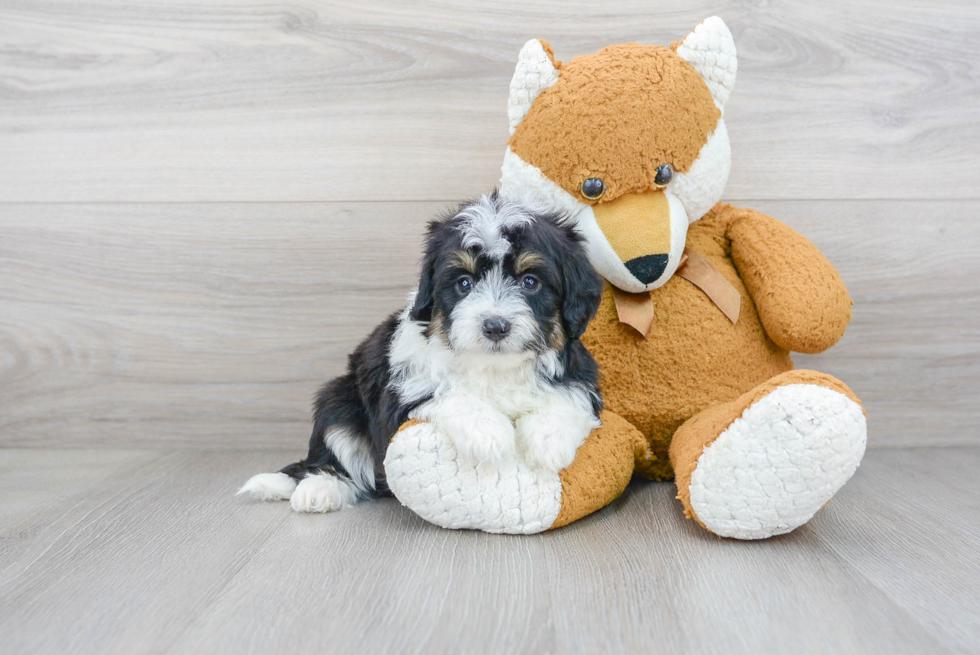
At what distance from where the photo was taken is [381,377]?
173 centimetres

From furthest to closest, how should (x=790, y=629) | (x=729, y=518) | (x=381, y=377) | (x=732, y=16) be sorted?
(x=732, y=16) → (x=381, y=377) → (x=729, y=518) → (x=790, y=629)

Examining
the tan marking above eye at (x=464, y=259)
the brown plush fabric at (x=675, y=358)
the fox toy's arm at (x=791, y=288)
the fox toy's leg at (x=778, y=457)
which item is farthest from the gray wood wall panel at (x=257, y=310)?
the fox toy's leg at (x=778, y=457)

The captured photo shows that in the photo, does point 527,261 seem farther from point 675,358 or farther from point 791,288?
point 791,288

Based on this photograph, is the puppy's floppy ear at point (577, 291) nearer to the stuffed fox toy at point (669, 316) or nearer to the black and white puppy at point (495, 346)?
the black and white puppy at point (495, 346)

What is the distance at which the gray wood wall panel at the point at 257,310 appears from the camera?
2357 mm

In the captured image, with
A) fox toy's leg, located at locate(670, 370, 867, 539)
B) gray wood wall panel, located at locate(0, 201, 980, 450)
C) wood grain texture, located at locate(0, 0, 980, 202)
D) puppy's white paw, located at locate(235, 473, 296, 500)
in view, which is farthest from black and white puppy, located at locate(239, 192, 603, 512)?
wood grain texture, located at locate(0, 0, 980, 202)

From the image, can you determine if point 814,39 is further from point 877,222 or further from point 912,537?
point 912,537

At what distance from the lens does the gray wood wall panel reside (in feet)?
7.73

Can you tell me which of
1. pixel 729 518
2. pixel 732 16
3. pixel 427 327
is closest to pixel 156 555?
pixel 427 327

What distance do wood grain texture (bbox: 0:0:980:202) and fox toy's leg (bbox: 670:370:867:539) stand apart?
110 cm

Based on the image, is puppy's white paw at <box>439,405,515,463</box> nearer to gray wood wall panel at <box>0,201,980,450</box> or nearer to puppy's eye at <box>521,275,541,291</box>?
puppy's eye at <box>521,275,541,291</box>

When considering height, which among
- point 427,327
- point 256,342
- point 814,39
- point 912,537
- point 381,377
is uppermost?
point 814,39

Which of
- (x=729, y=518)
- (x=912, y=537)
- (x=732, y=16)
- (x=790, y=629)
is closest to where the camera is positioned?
(x=790, y=629)

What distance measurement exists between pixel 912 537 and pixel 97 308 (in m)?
2.35
